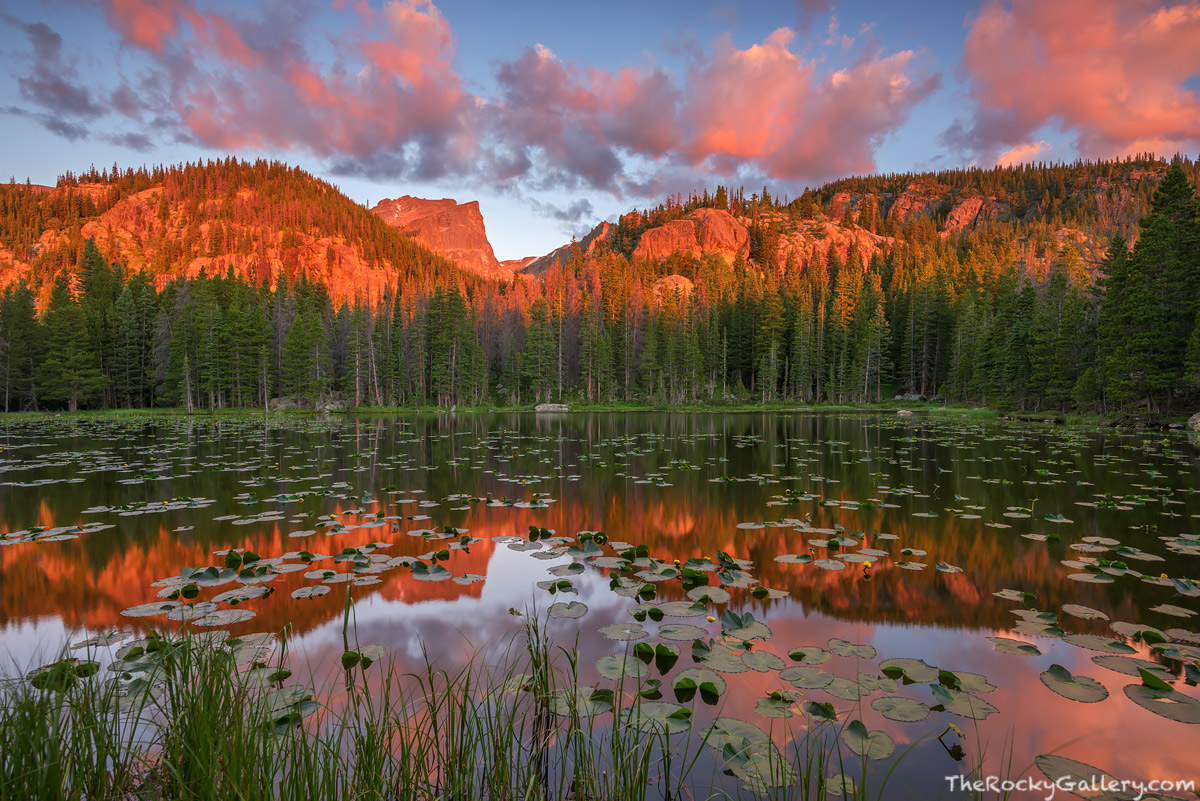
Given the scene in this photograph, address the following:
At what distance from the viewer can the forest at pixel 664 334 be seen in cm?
3052

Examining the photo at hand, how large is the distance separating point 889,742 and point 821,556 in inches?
156

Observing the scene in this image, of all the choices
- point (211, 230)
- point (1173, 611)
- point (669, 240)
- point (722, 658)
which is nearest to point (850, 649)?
point (722, 658)

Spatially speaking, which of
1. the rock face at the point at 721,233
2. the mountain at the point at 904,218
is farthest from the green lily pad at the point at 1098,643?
the rock face at the point at 721,233

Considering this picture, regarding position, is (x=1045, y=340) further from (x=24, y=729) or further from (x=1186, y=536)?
(x=24, y=729)

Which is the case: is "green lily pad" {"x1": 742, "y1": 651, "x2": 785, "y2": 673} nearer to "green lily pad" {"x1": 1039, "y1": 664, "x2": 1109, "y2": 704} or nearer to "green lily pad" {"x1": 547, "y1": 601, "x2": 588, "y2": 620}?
"green lily pad" {"x1": 547, "y1": 601, "x2": 588, "y2": 620}

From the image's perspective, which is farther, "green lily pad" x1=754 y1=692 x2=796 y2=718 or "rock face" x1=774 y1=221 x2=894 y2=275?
"rock face" x1=774 y1=221 x2=894 y2=275

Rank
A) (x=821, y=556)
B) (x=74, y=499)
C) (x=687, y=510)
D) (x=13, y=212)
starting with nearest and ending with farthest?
1. (x=821, y=556)
2. (x=687, y=510)
3. (x=74, y=499)
4. (x=13, y=212)

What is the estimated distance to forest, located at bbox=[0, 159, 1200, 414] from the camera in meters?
30.5

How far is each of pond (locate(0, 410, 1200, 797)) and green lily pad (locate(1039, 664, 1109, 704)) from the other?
3 centimetres

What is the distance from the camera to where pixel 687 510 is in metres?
9.73

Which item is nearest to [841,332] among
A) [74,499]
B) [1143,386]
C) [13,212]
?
[1143,386]

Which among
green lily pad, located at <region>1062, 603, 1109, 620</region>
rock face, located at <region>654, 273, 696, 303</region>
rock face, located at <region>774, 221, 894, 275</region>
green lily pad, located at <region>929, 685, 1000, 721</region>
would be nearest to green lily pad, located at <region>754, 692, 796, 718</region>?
green lily pad, located at <region>929, 685, 1000, 721</region>

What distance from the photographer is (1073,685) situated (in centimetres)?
374

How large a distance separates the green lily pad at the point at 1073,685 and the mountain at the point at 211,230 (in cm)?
11948
